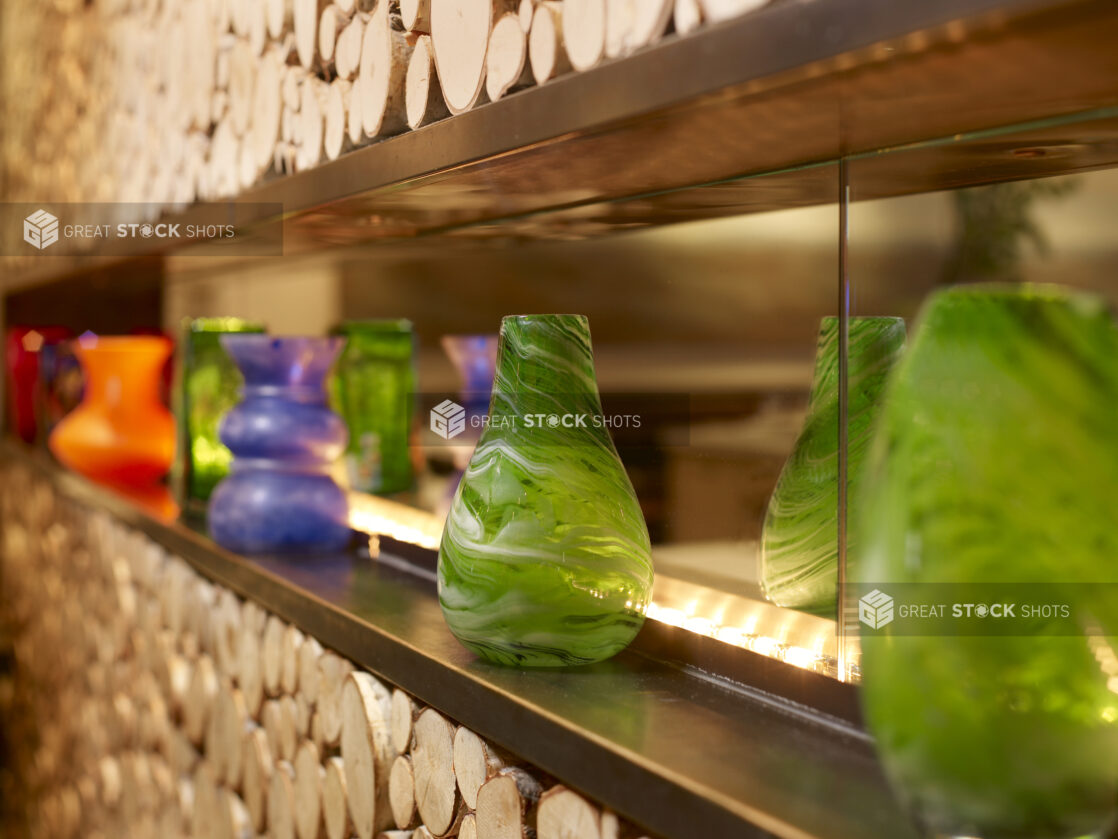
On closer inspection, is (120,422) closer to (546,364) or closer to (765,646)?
(546,364)

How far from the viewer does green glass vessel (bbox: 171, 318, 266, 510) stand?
186cm

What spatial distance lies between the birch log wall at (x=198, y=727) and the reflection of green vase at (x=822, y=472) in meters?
0.24

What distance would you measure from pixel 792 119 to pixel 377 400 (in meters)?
1.21

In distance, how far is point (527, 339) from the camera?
0.81 meters

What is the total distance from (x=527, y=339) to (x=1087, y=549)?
0.45m

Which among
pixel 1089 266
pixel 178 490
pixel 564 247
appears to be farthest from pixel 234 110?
pixel 1089 266

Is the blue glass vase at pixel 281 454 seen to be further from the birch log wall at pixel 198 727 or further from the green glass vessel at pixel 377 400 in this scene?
the green glass vessel at pixel 377 400

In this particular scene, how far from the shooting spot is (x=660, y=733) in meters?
0.67

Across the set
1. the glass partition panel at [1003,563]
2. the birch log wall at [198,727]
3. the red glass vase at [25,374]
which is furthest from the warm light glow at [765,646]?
the red glass vase at [25,374]

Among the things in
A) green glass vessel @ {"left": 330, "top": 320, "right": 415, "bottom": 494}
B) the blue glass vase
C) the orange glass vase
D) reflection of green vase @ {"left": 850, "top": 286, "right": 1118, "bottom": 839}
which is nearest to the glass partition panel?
reflection of green vase @ {"left": 850, "top": 286, "right": 1118, "bottom": 839}

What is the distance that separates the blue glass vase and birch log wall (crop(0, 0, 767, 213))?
24 centimetres

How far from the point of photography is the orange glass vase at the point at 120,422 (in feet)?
7.43

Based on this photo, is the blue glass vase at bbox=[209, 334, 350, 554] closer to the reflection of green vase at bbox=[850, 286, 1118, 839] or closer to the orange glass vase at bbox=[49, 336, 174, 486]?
the orange glass vase at bbox=[49, 336, 174, 486]

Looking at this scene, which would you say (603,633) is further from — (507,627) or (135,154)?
(135,154)
